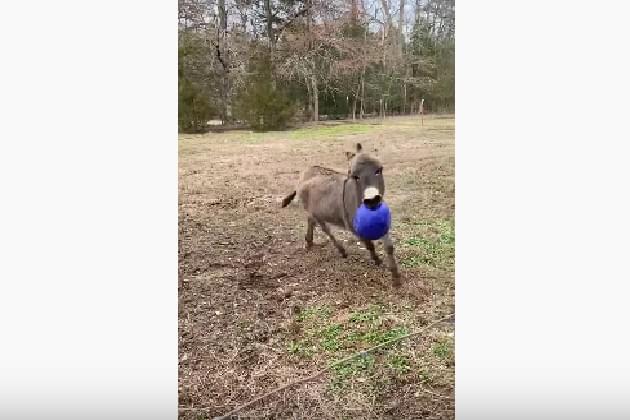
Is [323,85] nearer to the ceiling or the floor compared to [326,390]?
nearer to the ceiling

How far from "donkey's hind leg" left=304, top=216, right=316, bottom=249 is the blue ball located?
26 cm

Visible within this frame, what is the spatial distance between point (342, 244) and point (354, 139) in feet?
1.81

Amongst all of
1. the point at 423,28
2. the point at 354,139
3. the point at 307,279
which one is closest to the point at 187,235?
the point at 307,279

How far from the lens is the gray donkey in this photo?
412cm

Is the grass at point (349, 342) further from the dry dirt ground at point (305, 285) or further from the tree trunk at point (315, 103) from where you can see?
the tree trunk at point (315, 103)

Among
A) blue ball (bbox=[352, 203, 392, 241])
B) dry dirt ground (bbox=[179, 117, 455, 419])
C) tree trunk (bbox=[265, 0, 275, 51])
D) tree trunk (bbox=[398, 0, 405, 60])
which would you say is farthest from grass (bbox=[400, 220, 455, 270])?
tree trunk (bbox=[265, 0, 275, 51])

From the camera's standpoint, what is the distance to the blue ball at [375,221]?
13.5 feet

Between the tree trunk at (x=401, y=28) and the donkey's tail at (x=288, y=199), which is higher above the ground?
the tree trunk at (x=401, y=28)

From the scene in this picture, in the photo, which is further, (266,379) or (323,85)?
(323,85)

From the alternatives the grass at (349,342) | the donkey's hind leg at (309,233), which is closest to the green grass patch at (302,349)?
the grass at (349,342)

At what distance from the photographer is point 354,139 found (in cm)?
414

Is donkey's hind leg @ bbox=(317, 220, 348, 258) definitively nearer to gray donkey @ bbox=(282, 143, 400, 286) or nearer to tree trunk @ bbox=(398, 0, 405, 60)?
gray donkey @ bbox=(282, 143, 400, 286)

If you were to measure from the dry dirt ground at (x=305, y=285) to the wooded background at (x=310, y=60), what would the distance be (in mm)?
121

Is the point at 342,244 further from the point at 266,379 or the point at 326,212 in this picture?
the point at 266,379
